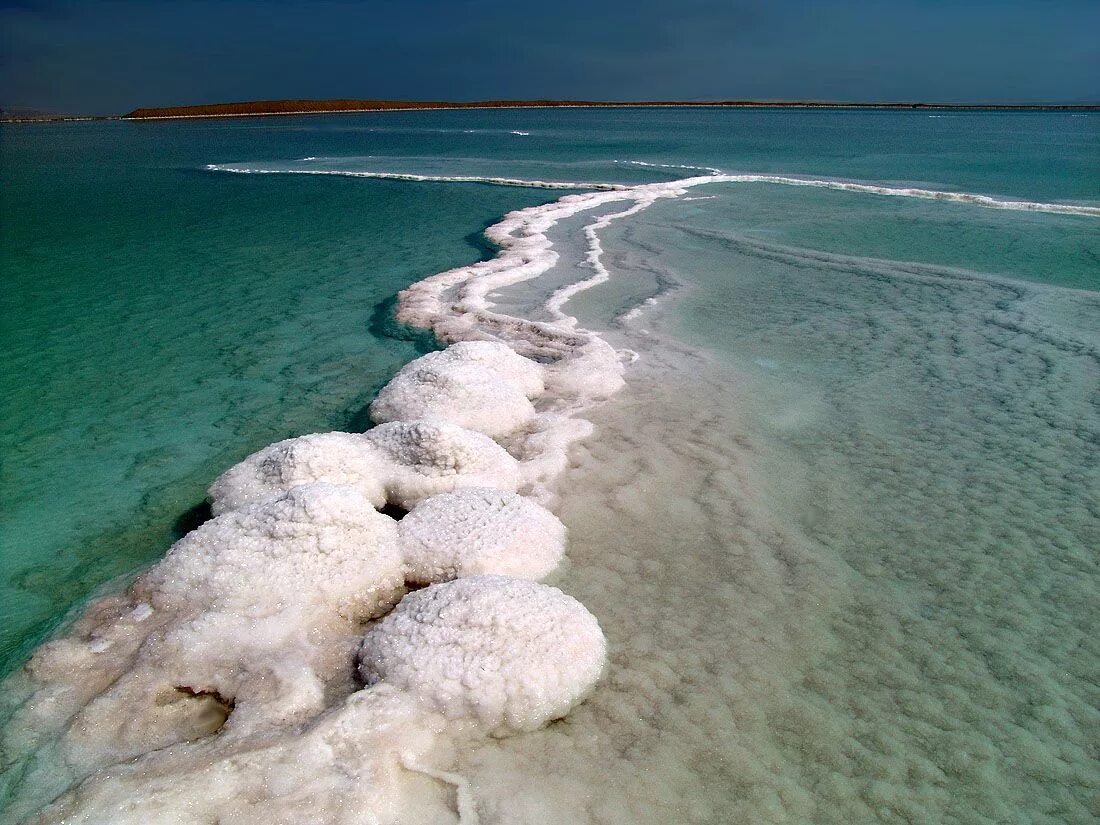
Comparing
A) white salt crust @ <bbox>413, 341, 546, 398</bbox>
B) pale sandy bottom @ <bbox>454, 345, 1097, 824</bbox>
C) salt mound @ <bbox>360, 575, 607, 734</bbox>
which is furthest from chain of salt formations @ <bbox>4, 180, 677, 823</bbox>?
white salt crust @ <bbox>413, 341, 546, 398</bbox>

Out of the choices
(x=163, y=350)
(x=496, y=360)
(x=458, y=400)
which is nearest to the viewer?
(x=458, y=400)

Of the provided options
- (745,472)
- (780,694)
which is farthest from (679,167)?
(780,694)

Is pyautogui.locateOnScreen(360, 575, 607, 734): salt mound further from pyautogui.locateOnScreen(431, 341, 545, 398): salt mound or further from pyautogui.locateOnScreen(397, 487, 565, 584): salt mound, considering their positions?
pyautogui.locateOnScreen(431, 341, 545, 398): salt mound

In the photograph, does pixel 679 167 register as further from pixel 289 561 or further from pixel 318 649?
pixel 318 649

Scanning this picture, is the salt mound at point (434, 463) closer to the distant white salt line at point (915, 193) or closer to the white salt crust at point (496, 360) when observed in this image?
the white salt crust at point (496, 360)

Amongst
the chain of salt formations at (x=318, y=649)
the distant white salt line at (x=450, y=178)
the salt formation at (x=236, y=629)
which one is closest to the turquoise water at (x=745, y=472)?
the chain of salt formations at (x=318, y=649)

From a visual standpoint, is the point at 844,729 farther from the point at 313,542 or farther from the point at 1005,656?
the point at 313,542
